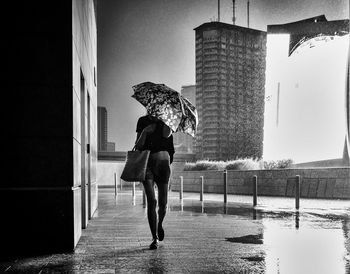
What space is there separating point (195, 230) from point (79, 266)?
3653 mm

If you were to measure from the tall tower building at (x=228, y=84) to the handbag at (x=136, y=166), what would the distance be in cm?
4475

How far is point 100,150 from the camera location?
42.7 meters

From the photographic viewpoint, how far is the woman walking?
6816mm

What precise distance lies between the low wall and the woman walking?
1231 centimetres

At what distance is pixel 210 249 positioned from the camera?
22.3 feet

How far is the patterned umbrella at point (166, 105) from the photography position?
269 inches

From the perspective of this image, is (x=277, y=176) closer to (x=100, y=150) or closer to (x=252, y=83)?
(x=100, y=150)

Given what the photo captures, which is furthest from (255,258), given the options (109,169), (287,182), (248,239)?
(109,169)

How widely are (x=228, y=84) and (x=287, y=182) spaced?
37.6m
